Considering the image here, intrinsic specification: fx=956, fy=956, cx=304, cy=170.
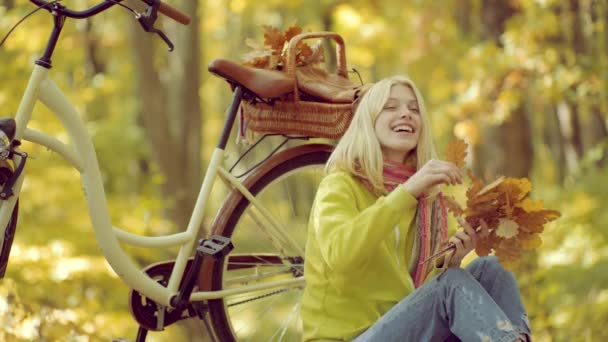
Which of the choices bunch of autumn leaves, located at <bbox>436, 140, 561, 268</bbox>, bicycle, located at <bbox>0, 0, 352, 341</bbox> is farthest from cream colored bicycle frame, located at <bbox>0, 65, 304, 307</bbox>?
bunch of autumn leaves, located at <bbox>436, 140, 561, 268</bbox>

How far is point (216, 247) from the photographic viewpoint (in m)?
3.27

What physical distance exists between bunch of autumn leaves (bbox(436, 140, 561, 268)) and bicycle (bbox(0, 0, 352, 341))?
0.91m

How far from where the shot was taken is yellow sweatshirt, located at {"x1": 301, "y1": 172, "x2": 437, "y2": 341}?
2844mm

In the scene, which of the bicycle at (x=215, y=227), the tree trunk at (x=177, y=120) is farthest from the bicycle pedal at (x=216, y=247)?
the tree trunk at (x=177, y=120)

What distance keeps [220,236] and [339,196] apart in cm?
65

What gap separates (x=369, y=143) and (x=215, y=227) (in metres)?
0.78

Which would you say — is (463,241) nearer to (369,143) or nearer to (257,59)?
(369,143)

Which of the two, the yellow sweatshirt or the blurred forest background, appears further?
the blurred forest background

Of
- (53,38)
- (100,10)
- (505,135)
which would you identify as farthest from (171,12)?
(505,135)

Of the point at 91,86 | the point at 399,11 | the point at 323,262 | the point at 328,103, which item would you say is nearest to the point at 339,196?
the point at 323,262

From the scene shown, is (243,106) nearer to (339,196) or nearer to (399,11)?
(339,196)

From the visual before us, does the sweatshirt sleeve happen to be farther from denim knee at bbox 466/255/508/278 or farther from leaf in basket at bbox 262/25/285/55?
leaf in basket at bbox 262/25/285/55

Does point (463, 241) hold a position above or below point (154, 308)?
above

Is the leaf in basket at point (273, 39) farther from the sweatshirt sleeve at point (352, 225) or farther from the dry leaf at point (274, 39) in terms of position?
the sweatshirt sleeve at point (352, 225)
